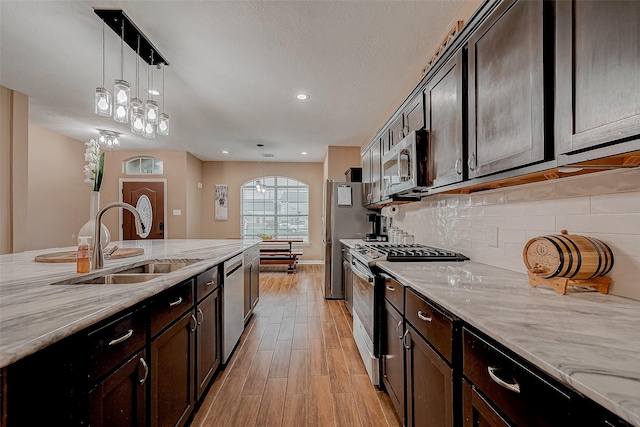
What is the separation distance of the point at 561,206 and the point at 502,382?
0.92 m

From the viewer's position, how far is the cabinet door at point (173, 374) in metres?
1.22

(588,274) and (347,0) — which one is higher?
(347,0)

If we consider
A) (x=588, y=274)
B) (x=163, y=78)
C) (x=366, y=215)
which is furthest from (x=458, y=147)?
(x=163, y=78)

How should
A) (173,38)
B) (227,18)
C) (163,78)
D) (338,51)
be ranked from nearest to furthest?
(227,18)
(173,38)
(338,51)
(163,78)

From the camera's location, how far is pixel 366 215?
14.1 ft

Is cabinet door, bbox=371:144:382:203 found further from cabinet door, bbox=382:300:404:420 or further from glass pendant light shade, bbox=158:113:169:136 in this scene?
glass pendant light shade, bbox=158:113:169:136

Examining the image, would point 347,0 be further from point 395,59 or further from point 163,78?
point 163,78

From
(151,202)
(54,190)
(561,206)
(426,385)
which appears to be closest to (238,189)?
(151,202)

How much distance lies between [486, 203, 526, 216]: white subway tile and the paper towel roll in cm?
187

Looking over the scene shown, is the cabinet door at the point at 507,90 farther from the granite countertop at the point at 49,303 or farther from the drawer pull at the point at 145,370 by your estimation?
the drawer pull at the point at 145,370

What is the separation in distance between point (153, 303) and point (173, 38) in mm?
2296

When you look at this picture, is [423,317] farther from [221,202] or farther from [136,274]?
[221,202]

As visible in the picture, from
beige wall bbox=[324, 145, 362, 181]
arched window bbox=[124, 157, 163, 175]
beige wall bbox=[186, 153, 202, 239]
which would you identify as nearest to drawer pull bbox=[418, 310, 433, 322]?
beige wall bbox=[324, 145, 362, 181]

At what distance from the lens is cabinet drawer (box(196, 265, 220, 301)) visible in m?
1.72
